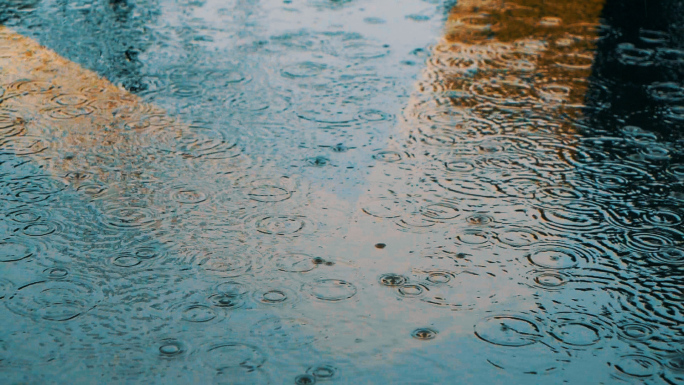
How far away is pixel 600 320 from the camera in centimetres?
201

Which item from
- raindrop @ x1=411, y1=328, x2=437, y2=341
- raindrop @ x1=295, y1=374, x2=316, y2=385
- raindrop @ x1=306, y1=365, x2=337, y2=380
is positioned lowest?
raindrop @ x1=295, y1=374, x2=316, y2=385

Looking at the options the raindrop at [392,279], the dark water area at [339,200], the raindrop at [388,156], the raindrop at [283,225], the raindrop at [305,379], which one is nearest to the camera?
the raindrop at [305,379]

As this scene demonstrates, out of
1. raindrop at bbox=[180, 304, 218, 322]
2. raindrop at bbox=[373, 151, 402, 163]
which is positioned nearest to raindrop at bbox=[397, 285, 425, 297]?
raindrop at bbox=[180, 304, 218, 322]

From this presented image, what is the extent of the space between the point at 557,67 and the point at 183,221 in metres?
2.00

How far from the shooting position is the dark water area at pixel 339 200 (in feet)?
6.22

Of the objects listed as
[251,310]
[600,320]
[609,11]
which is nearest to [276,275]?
[251,310]

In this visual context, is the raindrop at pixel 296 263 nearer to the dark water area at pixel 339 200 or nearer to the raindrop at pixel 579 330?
the dark water area at pixel 339 200

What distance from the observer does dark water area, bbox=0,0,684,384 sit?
6.22ft

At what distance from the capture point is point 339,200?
2.51 m

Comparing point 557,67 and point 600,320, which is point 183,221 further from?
point 557,67

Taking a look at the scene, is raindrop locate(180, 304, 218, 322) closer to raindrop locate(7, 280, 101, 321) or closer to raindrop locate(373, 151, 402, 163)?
raindrop locate(7, 280, 101, 321)

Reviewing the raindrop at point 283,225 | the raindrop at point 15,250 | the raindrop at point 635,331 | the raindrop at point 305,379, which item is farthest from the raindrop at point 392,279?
the raindrop at point 15,250

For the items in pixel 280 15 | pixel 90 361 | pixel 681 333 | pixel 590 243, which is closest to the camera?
pixel 90 361

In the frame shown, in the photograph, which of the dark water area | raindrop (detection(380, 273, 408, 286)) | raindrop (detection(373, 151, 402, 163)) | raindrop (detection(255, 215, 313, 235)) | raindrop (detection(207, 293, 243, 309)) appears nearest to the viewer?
the dark water area
